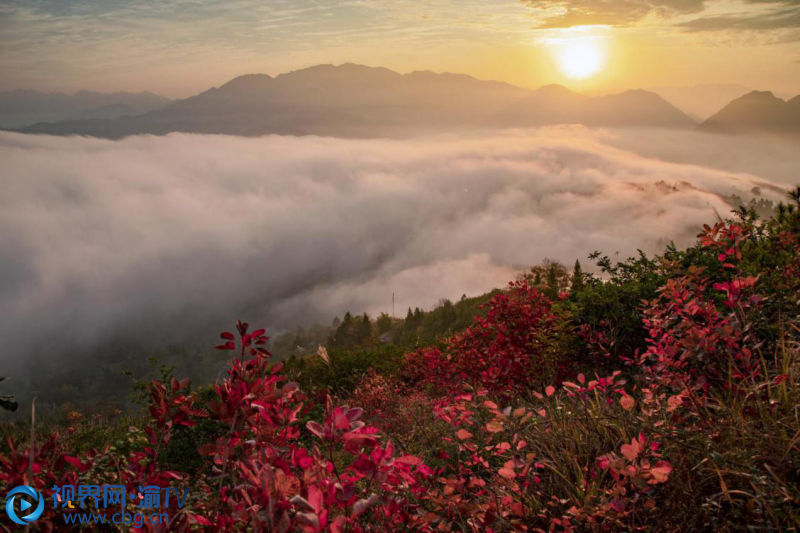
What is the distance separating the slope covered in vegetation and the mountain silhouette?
98876 mm

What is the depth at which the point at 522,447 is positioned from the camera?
2846 millimetres

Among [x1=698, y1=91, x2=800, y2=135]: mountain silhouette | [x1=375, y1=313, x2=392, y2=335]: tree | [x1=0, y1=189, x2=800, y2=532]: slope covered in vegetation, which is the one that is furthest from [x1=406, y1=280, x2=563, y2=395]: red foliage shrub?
[x1=698, y1=91, x2=800, y2=135]: mountain silhouette

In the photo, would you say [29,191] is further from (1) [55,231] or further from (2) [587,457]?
(2) [587,457]

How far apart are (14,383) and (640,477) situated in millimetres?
182641

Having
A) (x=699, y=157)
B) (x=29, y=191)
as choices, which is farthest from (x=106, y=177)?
(x=699, y=157)

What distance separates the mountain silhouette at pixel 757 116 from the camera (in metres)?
92.7

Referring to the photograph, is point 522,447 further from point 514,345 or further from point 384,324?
point 384,324

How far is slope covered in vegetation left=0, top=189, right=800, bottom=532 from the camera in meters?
1.81

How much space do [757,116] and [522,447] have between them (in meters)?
157

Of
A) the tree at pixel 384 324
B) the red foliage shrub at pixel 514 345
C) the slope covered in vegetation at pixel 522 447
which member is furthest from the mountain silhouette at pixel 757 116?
the slope covered in vegetation at pixel 522 447

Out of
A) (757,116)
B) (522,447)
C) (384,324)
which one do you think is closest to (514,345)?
(522,447)

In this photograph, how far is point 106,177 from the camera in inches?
7534

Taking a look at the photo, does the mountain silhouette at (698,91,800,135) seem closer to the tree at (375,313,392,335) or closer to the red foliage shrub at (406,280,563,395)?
the tree at (375,313,392,335)

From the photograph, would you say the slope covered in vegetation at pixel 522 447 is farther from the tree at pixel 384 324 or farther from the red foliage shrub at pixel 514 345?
the tree at pixel 384 324
